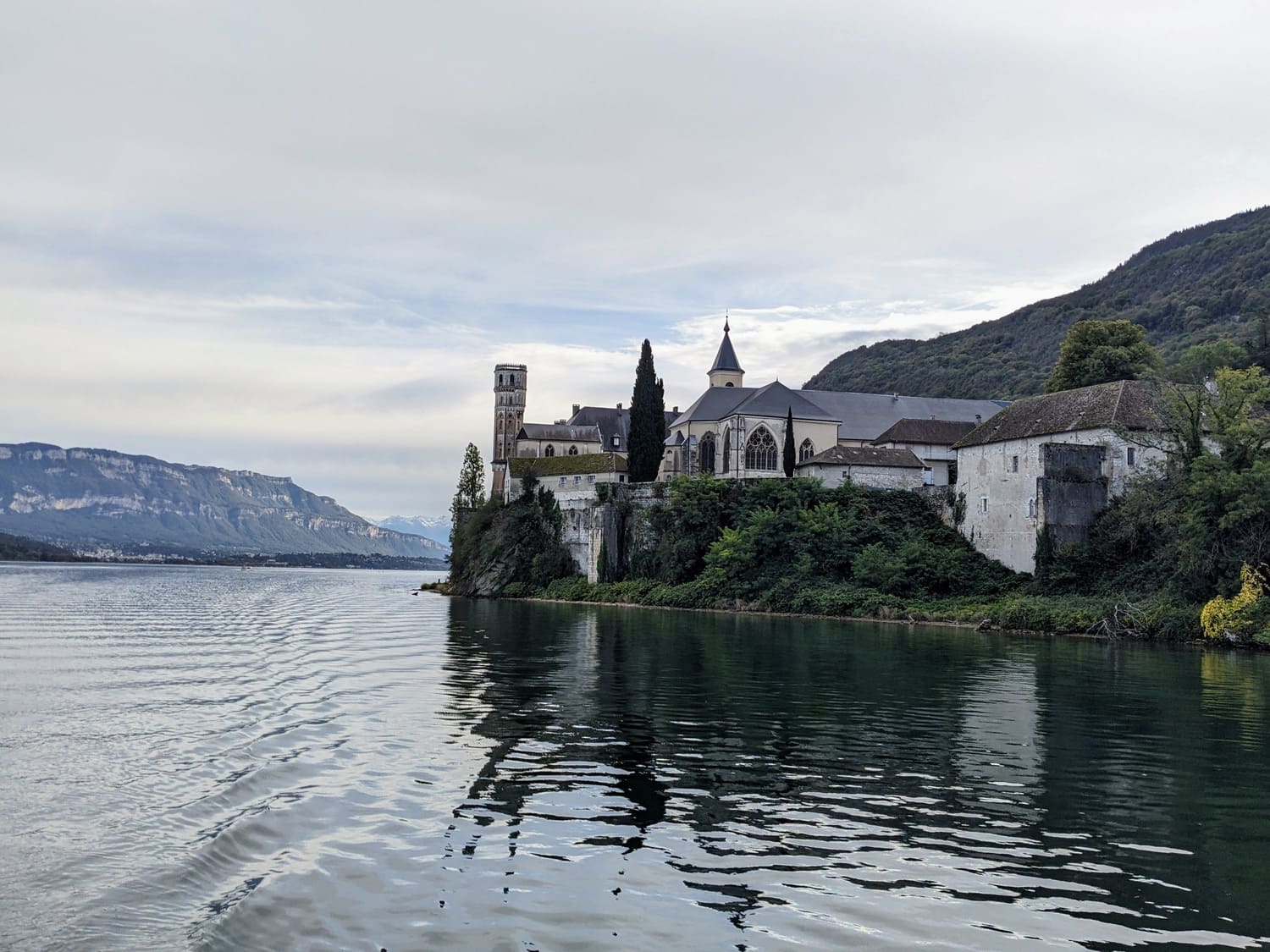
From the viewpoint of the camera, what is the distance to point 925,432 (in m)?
72.4

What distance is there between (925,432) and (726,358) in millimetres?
25276

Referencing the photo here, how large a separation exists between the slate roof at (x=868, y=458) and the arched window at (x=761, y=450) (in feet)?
27.3

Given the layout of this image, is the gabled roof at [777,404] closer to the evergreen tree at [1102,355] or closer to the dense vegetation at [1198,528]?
the evergreen tree at [1102,355]

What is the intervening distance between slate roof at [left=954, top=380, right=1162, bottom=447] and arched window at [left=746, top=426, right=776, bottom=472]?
19137mm

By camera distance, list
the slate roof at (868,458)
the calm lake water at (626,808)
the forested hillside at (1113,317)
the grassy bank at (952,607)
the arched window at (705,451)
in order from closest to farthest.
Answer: the calm lake water at (626,808), the grassy bank at (952,607), the slate roof at (868,458), the arched window at (705,451), the forested hillside at (1113,317)

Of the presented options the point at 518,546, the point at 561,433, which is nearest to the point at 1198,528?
the point at 518,546

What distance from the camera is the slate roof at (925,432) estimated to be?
2832 inches

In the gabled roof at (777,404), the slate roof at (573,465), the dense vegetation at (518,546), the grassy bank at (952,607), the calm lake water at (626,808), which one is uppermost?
the gabled roof at (777,404)

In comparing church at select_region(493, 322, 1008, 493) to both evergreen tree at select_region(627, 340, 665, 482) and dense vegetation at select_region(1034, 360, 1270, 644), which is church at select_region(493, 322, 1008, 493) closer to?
evergreen tree at select_region(627, 340, 665, 482)

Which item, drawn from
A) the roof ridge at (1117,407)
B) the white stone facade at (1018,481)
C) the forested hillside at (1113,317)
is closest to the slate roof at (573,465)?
the white stone facade at (1018,481)

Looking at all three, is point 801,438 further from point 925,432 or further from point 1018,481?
point 1018,481

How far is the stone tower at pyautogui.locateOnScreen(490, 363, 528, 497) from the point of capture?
360 ft

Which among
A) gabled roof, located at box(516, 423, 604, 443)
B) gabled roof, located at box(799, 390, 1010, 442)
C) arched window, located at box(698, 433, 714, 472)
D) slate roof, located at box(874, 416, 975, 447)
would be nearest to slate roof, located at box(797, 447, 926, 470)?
slate roof, located at box(874, 416, 975, 447)

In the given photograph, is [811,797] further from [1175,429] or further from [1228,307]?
[1228,307]
